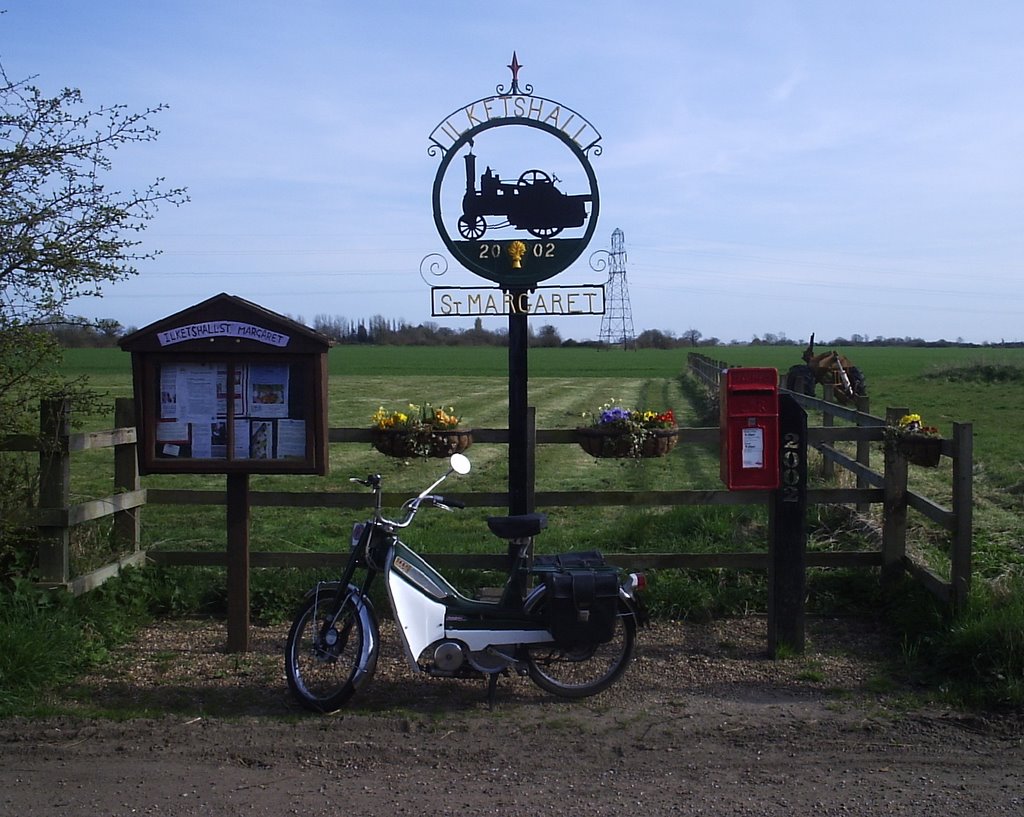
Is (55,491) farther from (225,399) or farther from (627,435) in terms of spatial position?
(627,435)

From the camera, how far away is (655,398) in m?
33.6

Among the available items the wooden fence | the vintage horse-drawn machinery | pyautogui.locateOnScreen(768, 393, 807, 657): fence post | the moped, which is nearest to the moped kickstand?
the moped

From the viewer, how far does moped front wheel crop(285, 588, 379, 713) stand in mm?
5570

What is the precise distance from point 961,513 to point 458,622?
313 centimetres

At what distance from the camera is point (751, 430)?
21.4ft

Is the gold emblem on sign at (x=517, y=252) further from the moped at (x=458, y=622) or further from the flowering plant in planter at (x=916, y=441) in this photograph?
the flowering plant in planter at (x=916, y=441)

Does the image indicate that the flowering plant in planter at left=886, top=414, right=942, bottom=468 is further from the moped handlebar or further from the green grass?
the moped handlebar

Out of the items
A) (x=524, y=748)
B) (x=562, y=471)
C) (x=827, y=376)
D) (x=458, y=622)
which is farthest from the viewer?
(x=827, y=376)

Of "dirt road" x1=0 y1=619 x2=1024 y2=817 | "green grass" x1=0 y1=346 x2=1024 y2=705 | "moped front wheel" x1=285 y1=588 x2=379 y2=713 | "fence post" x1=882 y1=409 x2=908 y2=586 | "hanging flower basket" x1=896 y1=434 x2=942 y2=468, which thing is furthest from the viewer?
"fence post" x1=882 y1=409 x2=908 y2=586

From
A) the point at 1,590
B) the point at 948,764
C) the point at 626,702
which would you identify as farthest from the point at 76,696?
the point at 948,764

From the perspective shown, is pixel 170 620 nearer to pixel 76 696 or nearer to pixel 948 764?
pixel 76 696

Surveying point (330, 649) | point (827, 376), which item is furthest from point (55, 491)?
point (827, 376)

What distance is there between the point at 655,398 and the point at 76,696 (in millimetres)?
28710

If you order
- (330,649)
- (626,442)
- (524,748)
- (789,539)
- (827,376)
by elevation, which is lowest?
(524,748)
